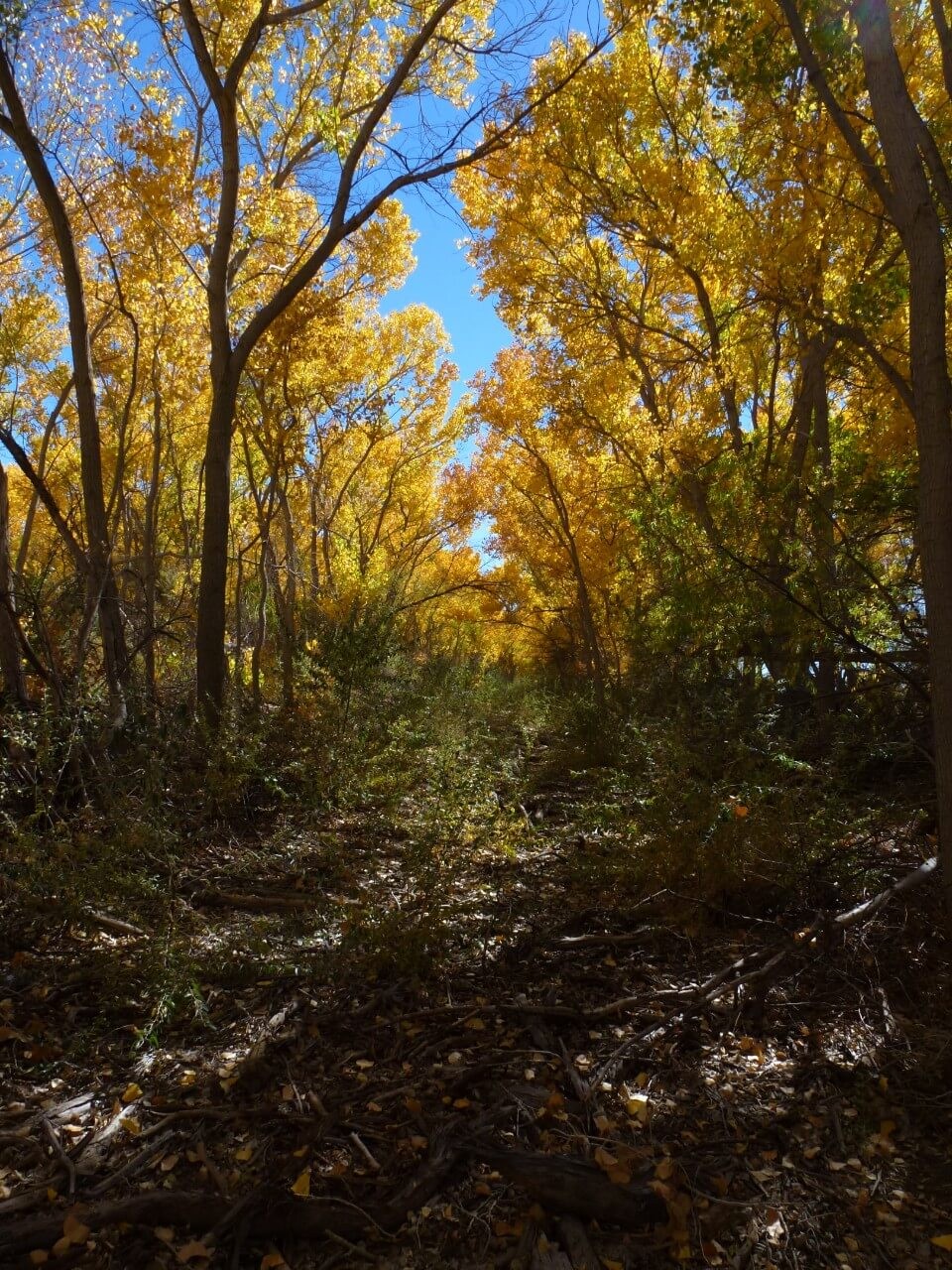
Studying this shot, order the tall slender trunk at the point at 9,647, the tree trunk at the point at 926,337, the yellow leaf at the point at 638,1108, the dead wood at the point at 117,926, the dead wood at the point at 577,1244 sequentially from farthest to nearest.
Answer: the tall slender trunk at the point at 9,647
the dead wood at the point at 117,926
the tree trunk at the point at 926,337
the yellow leaf at the point at 638,1108
the dead wood at the point at 577,1244

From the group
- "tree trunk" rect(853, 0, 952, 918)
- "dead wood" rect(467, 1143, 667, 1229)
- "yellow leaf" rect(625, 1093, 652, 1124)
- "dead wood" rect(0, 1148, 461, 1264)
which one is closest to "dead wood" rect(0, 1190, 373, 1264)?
"dead wood" rect(0, 1148, 461, 1264)

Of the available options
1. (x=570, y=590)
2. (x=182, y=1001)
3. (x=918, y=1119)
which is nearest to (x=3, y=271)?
(x=570, y=590)

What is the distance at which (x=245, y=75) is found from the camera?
991cm

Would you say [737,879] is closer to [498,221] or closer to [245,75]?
[498,221]

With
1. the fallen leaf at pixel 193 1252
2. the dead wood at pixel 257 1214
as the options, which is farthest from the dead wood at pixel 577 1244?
the fallen leaf at pixel 193 1252

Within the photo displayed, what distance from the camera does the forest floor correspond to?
6.66 feet

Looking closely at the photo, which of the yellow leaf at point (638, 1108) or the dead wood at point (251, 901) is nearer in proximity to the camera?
the yellow leaf at point (638, 1108)

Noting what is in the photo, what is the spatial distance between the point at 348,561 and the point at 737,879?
13.3m

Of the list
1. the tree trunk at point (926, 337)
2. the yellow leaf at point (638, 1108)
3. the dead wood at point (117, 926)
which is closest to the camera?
the yellow leaf at point (638, 1108)

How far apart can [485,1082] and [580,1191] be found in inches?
22.6

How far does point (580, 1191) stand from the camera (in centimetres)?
211

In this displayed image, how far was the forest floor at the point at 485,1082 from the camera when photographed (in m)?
2.03

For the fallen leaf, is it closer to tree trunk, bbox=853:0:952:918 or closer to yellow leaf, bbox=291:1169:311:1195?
yellow leaf, bbox=291:1169:311:1195

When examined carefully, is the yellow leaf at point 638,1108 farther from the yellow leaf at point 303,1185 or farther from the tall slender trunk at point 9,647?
the tall slender trunk at point 9,647
